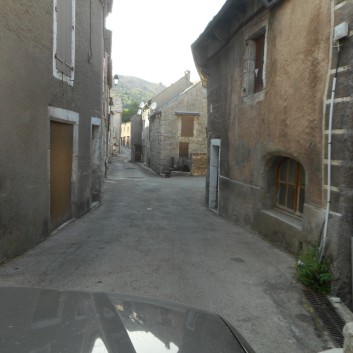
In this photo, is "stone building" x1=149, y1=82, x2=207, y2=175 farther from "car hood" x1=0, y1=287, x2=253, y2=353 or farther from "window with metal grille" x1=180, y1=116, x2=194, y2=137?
"car hood" x1=0, y1=287, x2=253, y2=353

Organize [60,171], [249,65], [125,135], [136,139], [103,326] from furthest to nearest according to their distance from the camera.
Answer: [125,135], [136,139], [249,65], [60,171], [103,326]

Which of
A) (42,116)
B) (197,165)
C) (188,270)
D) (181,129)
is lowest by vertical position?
(188,270)

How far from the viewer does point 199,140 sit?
27.9 m

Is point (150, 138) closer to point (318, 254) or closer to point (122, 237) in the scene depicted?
point (122, 237)

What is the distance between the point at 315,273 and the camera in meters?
4.95

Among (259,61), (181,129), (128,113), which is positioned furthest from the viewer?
(128,113)

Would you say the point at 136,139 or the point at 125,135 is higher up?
the point at 125,135

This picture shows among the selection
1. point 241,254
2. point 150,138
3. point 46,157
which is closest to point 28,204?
point 46,157

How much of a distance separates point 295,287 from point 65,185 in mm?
5396

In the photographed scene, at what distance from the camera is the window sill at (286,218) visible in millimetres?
6330

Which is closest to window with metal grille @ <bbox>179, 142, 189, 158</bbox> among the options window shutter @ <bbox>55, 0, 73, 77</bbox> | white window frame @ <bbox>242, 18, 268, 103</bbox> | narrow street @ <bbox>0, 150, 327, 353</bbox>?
narrow street @ <bbox>0, 150, 327, 353</bbox>

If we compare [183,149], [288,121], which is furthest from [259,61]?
[183,149]

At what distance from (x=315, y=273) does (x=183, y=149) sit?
2324 cm

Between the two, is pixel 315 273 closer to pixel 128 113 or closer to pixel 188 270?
pixel 188 270
